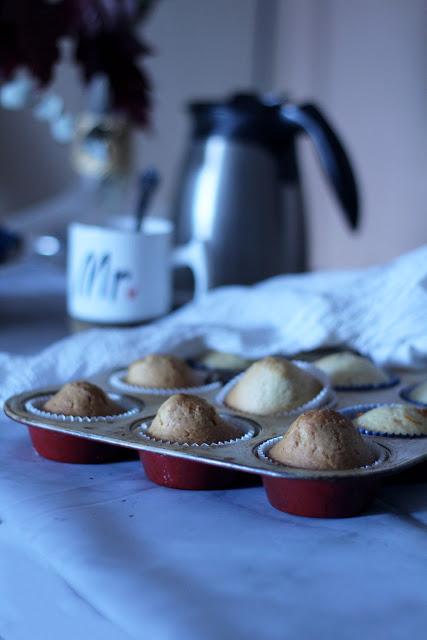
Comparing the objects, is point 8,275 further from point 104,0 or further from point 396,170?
point 396,170

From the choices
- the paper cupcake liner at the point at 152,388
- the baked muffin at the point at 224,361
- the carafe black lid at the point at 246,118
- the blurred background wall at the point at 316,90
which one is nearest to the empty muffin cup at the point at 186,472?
the paper cupcake liner at the point at 152,388

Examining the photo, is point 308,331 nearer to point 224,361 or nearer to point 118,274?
point 224,361

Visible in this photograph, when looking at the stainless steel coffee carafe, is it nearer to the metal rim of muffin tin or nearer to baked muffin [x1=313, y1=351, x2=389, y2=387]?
baked muffin [x1=313, y1=351, x2=389, y2=387]

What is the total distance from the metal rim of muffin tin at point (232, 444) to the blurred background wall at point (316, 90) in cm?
95

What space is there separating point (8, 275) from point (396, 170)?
94 cm

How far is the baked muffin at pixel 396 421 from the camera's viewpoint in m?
0.55

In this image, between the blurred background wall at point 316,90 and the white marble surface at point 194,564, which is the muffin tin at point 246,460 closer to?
the white marble surface at point 194,564

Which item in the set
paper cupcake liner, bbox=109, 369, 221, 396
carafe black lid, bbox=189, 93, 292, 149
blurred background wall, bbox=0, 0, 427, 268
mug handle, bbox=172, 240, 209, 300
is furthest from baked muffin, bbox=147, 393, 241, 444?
blurred background wall, bbox=0, 0, 427, 268

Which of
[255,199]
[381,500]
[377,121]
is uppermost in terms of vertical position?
[377,121]

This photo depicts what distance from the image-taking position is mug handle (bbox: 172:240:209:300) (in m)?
1.02

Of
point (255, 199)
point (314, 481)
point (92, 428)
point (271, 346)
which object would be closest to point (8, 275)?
point (255, 199)

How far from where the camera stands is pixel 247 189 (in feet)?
3.52

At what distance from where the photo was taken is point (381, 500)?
51 centimetres

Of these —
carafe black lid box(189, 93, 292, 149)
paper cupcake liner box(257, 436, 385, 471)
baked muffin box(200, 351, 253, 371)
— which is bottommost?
baked muffin box(200, 351, 253, 371)
